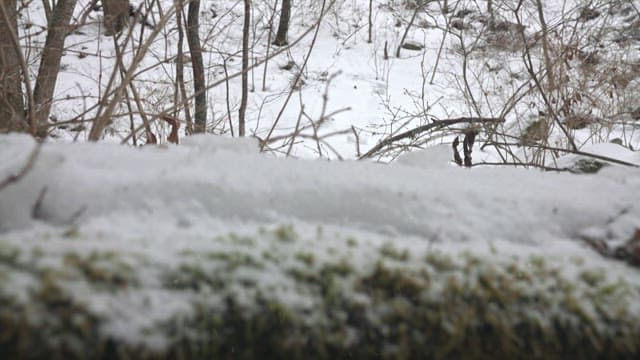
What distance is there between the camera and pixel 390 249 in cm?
47

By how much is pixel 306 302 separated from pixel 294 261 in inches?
1.7

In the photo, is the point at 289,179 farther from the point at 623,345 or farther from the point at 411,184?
the point at 623,345

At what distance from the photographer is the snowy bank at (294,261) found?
378 mm

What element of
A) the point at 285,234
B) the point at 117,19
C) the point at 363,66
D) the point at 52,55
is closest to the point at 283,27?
the point at 363,66

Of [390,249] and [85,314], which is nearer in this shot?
[85,314]

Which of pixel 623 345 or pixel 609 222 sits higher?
pixel 609 222

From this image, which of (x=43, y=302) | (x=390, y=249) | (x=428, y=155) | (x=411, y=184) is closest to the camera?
(x=43, y=302)

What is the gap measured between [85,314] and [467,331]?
0.33m

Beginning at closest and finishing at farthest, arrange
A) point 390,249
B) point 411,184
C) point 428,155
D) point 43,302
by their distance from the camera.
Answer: point 43,302, point 390,249, point 411,184, point 428,155

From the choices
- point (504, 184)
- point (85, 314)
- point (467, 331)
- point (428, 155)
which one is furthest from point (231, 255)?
point (428, 155)

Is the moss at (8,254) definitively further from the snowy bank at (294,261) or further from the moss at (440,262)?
the moss at (440,262)

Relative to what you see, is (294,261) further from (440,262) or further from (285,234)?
(440,262)

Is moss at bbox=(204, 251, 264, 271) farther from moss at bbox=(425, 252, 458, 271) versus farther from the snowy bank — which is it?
moss at bbox=(425, 252, 458, 271)

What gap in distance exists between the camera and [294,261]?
446 millimetres
